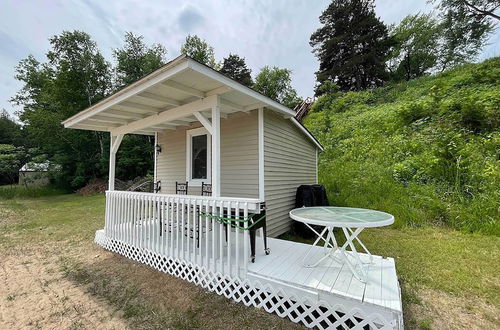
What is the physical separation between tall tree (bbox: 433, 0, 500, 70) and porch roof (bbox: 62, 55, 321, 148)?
16904mm

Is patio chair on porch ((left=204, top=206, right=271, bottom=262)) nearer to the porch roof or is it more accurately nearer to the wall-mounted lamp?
the porch roof

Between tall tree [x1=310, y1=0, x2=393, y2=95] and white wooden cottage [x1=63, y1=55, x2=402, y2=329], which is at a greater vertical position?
tall tree [x1=310, y1=0, x2=393, y2=95]

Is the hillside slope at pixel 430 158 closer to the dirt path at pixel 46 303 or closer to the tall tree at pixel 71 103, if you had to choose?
the dirt path at pixel 46 303

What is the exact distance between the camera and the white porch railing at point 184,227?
2.65 metres

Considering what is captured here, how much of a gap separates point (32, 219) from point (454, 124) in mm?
14418

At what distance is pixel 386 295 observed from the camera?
1.97m

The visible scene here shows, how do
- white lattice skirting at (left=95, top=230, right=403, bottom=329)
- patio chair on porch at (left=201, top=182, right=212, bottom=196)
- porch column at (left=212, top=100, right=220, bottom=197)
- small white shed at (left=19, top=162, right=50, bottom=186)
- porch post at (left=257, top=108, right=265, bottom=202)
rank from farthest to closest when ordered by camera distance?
small white shed at (left=19, top=162, right=50, bottom=186) < patio chair on porch at (left=201, top=182, right=212, bottom=196) < porch post at (left=257, top=108, right=265, bottom=202) < porch column at (left=212, top=100, right=220, bottom=197) < white lattice skirting at (left=95, top=230, right=403, bottom=329)

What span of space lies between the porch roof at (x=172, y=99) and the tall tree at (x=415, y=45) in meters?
20.5

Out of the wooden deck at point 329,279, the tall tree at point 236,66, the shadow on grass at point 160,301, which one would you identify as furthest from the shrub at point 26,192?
the tall tree at point 236,66

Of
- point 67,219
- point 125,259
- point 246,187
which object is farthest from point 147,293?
point 67,219

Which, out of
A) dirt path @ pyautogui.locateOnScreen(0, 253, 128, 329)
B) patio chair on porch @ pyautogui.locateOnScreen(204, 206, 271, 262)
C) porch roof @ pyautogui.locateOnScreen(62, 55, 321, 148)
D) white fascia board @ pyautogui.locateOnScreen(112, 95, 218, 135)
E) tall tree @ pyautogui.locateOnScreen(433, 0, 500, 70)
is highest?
tall tree @ pyautogui.locateOnScreen(433, 0, 500, 70)

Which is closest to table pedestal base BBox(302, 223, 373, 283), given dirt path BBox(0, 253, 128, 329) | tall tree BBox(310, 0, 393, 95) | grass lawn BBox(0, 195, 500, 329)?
grass lawn BBox(0, 195, 500, 329)

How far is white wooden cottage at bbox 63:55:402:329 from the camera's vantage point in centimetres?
219

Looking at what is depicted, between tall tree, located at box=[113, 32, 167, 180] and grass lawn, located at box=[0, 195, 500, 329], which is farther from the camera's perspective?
tall tree, located at box=[113, 32, 167, 180]
